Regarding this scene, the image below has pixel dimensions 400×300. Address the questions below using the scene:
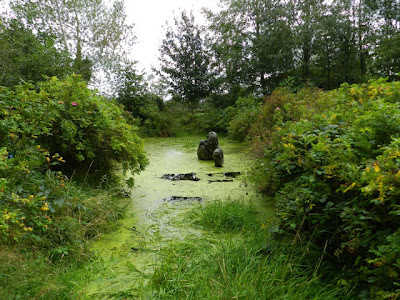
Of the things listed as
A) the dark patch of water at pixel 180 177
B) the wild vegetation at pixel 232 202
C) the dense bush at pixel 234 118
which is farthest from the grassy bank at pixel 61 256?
the dense bush at pixel 234 118

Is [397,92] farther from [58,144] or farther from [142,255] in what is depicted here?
[58,144]

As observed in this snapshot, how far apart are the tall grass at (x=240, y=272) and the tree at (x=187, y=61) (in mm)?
11900

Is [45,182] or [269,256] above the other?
[45,182]

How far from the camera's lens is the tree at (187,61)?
1328cm

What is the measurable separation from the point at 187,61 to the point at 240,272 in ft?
42.4

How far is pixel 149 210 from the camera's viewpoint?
3.00 m

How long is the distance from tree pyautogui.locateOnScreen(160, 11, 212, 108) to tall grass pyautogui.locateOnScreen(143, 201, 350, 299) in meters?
11.9

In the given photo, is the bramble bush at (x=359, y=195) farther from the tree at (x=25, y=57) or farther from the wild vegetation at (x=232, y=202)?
the tree at (x=25, y=57)

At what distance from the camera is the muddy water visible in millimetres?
1703

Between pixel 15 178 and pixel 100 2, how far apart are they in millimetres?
13269

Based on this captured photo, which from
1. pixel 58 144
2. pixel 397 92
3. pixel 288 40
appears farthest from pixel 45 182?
pixel 288 40

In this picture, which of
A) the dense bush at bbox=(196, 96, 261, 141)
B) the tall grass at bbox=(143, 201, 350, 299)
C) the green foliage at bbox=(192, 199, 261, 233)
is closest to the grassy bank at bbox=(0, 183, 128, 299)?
the tall grass at bbox=(143, 201, 350, 299)

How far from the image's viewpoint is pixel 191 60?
1330 cm

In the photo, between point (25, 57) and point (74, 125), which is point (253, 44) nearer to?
point (25, 57)
